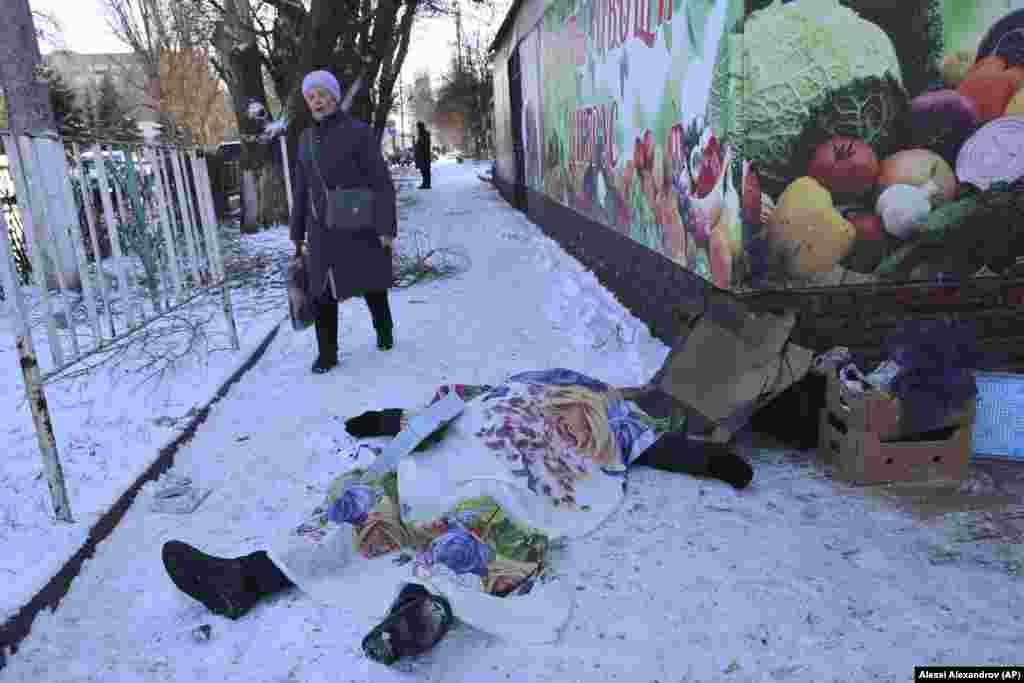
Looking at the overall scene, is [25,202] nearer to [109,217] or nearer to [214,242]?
[109,217]

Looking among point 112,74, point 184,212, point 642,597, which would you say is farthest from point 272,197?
point 112,74

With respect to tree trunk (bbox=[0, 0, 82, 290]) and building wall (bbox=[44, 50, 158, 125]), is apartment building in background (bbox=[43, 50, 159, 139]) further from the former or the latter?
tree trunk (bbox=[0, 0, 82, 290])

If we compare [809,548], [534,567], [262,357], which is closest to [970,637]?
[809,548]

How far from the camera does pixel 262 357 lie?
5.36m

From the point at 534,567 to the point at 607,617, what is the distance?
29cm

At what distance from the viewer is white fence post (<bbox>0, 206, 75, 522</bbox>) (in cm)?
256

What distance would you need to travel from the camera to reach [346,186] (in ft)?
14.9

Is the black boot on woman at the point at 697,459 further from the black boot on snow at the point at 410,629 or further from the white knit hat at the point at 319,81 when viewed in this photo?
the white knit hat at the point at 319,81

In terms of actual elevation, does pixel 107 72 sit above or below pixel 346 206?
above

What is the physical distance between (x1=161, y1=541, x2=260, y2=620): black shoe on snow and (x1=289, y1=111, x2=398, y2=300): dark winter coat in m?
2.53

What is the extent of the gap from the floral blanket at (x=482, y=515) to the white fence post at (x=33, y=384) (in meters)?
1.10

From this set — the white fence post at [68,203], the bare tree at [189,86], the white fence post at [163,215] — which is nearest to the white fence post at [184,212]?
the white fence post at [163,215]

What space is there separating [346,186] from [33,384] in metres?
2.31

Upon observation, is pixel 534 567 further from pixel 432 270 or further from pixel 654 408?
pixel 432 270
